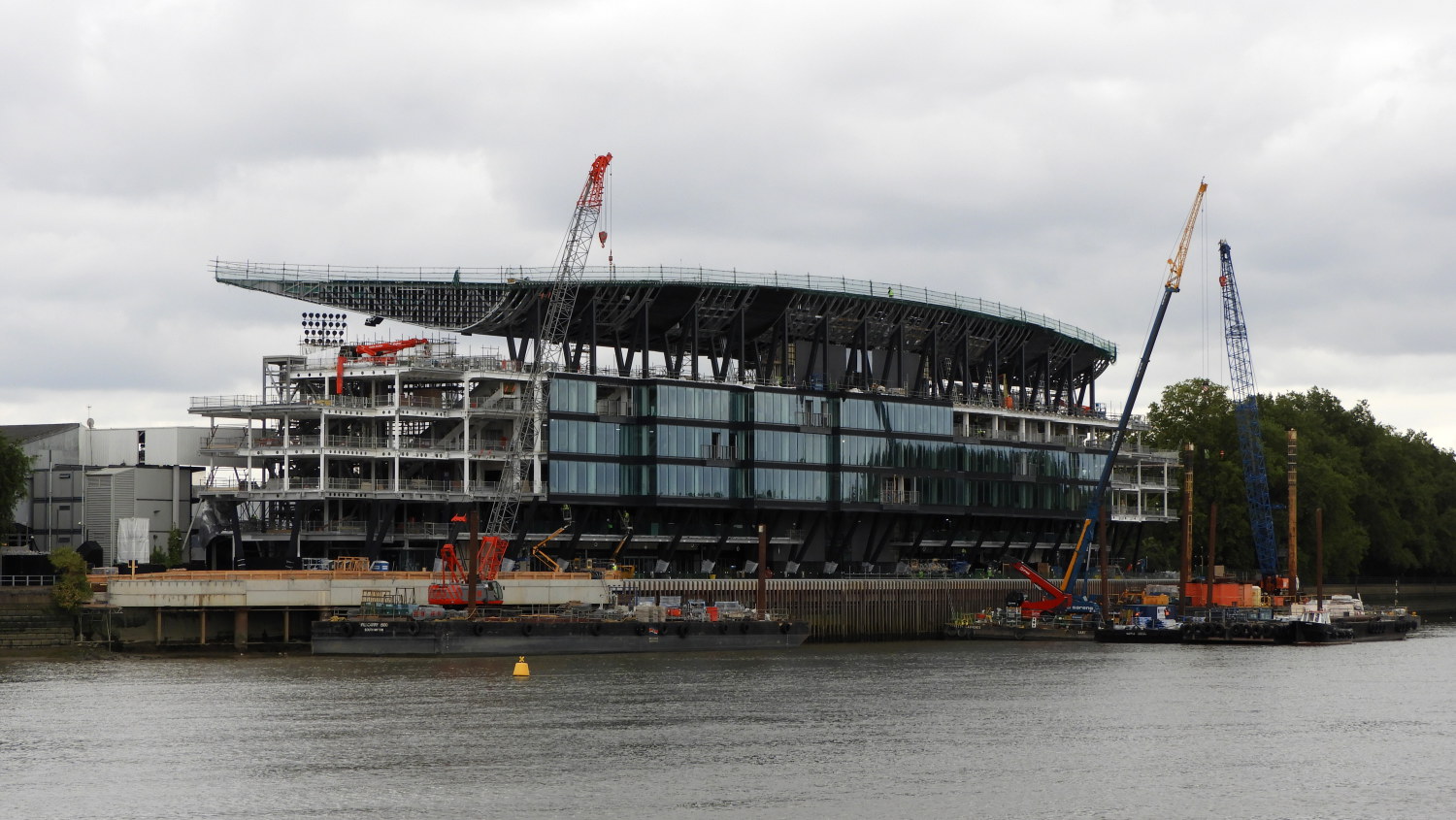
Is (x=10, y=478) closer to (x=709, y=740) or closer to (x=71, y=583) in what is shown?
(x=71, y=583)

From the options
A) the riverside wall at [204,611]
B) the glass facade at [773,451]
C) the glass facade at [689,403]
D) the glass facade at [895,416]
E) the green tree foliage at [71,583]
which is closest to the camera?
the riverside wall at [204,611]

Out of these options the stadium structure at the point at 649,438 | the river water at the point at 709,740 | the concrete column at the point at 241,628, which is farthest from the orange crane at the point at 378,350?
the river water at the point at 709,740

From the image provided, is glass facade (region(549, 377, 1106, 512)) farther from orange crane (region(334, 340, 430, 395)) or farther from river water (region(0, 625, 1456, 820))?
river water (region(0, 625, 1456, 820))

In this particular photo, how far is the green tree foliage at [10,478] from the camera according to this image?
4596 inches

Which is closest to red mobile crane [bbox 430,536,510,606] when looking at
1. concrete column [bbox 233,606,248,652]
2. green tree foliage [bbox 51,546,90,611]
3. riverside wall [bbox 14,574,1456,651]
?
riverside wall [bbox 14,574,1456,651]

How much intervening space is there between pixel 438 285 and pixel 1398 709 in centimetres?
7957

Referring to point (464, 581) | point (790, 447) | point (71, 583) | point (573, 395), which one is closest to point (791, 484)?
point (790, 447)

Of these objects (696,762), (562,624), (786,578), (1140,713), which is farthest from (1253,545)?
(696,762)

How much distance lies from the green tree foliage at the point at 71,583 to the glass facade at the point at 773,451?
36.2 metres

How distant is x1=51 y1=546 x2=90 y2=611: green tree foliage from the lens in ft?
360

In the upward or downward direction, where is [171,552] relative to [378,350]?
downward

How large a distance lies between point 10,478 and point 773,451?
2229 inches

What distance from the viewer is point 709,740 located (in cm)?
6981

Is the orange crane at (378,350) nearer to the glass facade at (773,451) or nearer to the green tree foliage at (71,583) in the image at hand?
the glass facade at (773,451)
